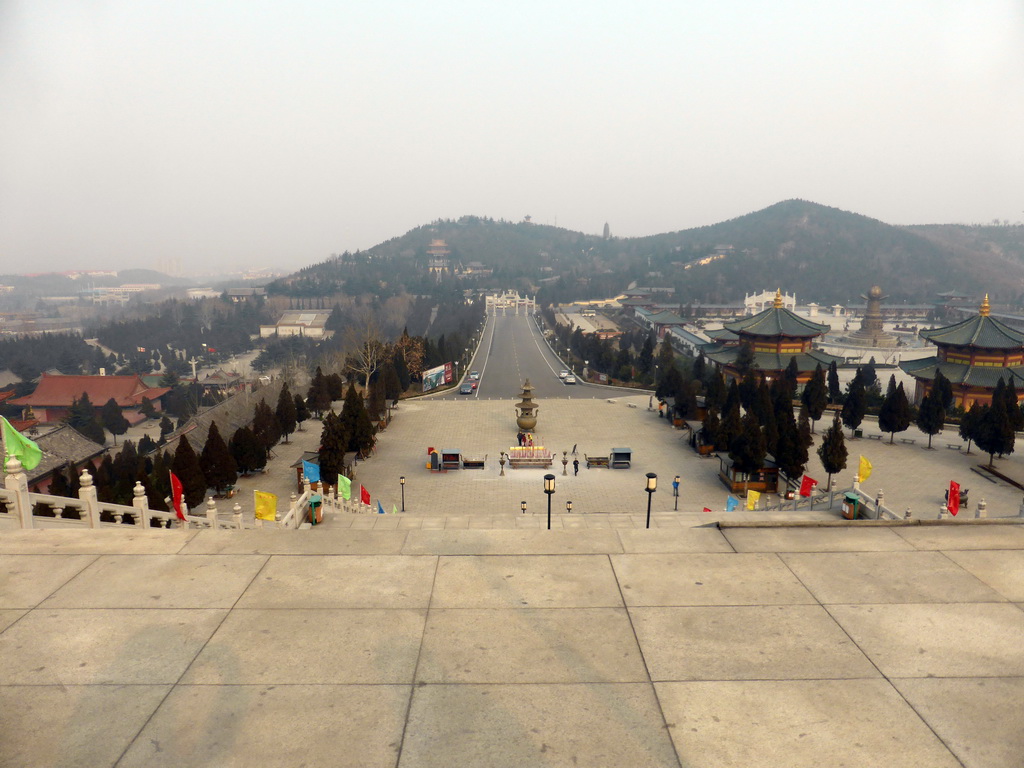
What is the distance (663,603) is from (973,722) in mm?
4127

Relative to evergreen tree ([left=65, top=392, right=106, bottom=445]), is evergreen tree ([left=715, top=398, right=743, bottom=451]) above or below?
above

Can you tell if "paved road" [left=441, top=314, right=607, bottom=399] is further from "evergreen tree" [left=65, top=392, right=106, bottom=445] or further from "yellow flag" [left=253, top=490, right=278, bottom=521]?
"yellow flag" [left=253, top=490, right=278, bottom=521]

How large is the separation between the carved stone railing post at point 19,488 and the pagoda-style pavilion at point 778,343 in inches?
1774

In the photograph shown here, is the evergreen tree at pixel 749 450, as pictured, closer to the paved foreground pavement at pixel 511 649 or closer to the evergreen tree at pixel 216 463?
the paved foreground pavement at pixel 511 649

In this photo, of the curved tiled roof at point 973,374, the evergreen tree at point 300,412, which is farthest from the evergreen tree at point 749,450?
the evergreen tree at point 300,412

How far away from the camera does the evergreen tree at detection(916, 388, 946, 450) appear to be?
33000mm

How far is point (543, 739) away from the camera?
723 cm

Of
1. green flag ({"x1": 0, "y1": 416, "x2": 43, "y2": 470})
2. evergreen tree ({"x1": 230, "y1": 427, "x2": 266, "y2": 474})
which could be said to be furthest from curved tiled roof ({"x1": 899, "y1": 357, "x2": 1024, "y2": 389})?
green flag ({"x1": 0, "y1": 416, "x2": 43, "y2": 470})

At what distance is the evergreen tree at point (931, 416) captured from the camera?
108ft

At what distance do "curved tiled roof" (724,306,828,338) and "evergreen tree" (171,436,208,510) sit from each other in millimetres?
41224

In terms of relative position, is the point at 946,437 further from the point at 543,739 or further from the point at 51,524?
the point at 51,524

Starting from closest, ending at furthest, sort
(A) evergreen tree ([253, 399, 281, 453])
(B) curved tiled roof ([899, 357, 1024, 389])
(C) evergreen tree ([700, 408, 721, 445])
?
(C) evergreen tree ([700, 408, 721, 445]) → (A) evergreen tree ([253, 399, 281, 453]) → (B) curved tiled roof ([899, 357, 1024, 389])

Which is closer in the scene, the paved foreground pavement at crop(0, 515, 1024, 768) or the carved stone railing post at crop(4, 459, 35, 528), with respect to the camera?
the paved foreground pavement at crop(0, 515, 1024, 768)

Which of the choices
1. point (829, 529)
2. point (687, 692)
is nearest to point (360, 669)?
point (687, 692)
